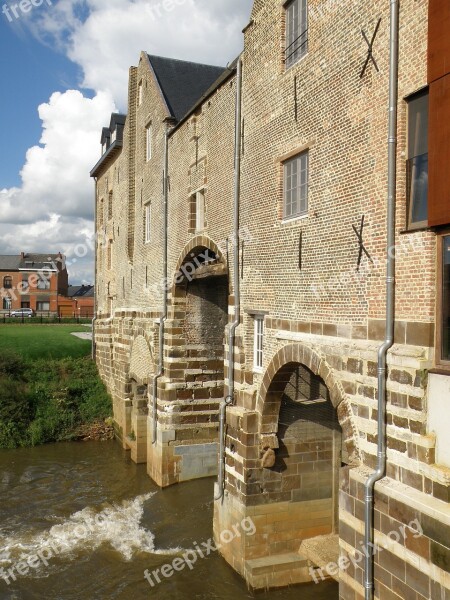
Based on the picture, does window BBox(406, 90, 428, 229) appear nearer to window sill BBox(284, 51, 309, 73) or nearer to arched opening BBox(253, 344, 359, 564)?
window sill BBox(284, 51, 309, 73)

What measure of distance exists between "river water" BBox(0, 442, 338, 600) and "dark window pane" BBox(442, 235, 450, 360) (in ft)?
22.1

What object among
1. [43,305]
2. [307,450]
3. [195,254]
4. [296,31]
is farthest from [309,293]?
[43,305]

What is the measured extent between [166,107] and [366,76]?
1202cm

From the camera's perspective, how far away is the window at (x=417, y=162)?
734 centimetres

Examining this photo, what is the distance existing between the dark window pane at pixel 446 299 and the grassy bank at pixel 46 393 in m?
19.9

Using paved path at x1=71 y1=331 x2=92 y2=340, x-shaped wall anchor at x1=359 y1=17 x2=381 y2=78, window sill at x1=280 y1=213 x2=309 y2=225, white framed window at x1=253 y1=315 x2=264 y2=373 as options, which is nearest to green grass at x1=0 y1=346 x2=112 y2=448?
paved path at x1=71 y1=331 x2=92 y2=340

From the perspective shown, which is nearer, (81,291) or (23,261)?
(23,261)

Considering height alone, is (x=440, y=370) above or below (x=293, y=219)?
below

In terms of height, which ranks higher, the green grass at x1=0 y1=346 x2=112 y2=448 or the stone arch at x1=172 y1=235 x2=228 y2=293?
the stone arch at x1=172 y1=235 x2=228 y2=293

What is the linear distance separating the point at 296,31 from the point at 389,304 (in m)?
6.03

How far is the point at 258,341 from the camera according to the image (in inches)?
491

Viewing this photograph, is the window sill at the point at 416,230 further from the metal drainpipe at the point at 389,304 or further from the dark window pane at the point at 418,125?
the dark window pane at the point at 418,125

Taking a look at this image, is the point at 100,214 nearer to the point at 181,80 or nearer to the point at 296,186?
the point at 181,80

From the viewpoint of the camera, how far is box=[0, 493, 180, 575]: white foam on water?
13.5m
